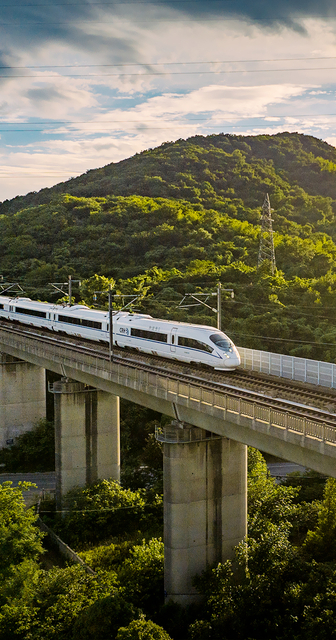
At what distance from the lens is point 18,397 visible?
55.4m

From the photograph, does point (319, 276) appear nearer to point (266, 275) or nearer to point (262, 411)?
point (266, 275)

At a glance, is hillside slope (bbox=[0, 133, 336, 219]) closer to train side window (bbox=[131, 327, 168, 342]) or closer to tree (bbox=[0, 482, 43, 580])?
train side window (bbox=[131, 327, 168, 342])

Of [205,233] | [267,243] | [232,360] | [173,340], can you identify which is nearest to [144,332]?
[173,340]

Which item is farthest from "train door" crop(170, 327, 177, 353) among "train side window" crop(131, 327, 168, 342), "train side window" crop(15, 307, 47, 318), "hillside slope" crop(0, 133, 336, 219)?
"hillside slope" crop(0, 133, 336, 219)

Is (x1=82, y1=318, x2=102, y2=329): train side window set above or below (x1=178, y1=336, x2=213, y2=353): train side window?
above

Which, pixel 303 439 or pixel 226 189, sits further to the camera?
pixel 226 189

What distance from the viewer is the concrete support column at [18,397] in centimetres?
5488

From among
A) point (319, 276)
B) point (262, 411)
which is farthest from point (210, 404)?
point (319, 276)

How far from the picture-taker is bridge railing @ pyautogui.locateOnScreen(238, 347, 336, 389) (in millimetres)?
29359

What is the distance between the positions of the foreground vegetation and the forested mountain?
29615 mm

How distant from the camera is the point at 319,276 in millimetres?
77062

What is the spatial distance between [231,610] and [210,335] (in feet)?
46.8

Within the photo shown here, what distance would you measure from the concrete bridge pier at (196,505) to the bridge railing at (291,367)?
208 inches

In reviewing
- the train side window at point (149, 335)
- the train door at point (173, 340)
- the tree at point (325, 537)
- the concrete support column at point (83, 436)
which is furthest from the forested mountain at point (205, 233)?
the tree at point (325, 537)
